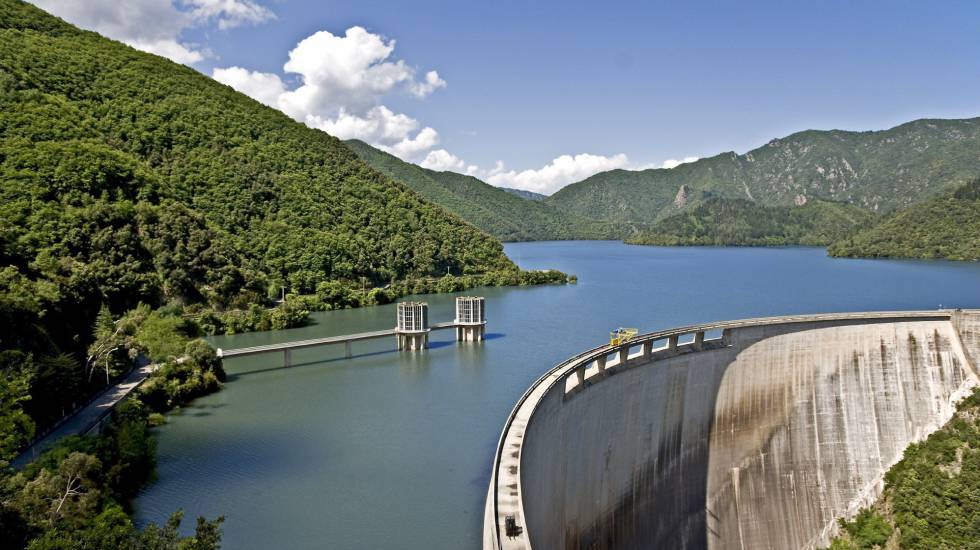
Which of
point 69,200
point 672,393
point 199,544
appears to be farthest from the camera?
point 69,200

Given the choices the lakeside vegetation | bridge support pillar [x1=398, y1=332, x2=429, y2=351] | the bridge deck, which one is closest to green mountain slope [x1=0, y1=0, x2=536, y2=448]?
the bridge deck

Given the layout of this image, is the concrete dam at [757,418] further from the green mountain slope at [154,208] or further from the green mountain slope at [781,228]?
the green mountain slope at [781,228]

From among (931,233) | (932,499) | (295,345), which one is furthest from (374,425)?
(931,233)

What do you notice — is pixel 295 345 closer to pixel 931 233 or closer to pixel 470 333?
pixel 470 333

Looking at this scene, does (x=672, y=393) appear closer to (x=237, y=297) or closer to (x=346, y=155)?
(x=237, y=297)

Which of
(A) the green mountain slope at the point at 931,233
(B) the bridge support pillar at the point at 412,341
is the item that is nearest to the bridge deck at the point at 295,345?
(B) the bridge support pillar at the point at 412,341

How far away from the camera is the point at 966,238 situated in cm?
10519

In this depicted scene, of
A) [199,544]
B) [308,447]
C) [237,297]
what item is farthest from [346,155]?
[199,544]

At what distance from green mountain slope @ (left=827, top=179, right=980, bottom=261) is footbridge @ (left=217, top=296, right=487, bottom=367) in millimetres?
94575

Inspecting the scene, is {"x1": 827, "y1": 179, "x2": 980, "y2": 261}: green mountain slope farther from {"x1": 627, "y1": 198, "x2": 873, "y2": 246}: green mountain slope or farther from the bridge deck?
the bridge deck

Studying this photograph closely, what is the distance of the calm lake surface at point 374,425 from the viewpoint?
19141 mm

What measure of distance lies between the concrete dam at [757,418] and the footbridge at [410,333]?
2126 cm

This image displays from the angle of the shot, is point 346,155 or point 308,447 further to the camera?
point 346,155

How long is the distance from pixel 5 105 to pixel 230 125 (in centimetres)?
3105
